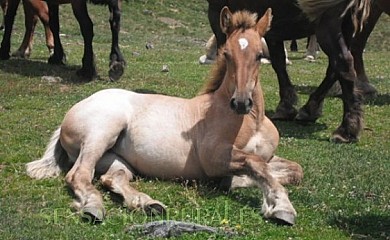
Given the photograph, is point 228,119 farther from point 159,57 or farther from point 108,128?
point 159,57

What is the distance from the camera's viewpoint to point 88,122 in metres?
7.06

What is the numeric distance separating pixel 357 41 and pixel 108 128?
752 centimetres

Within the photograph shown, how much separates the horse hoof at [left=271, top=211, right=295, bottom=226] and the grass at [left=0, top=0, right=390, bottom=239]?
9 cm

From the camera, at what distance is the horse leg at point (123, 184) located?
6223mm

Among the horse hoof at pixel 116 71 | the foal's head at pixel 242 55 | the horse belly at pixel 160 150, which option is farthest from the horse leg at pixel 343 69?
the horse hoof at pixel 116 71

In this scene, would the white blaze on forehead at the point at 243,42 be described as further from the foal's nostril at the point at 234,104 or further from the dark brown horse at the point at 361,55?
the dark brown horse at the point at 361,55

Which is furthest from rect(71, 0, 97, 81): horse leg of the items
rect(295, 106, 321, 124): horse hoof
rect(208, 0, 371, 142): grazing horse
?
rect(295, 106, 321, 124): horse hoof

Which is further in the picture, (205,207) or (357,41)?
(357,41)

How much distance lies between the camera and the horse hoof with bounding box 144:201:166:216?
20.2 ft

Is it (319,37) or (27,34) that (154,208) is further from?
(27,34)

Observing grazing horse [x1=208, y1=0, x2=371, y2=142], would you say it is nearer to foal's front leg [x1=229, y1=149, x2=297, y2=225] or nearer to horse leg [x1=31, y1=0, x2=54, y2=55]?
foal's front leg [x1=229, y1=149, x2=297, y2=225]

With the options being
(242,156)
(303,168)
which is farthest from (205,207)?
(303,168)

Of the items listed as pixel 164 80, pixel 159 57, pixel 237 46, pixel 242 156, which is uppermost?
pixel 237 46

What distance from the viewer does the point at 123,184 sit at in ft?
22.1
